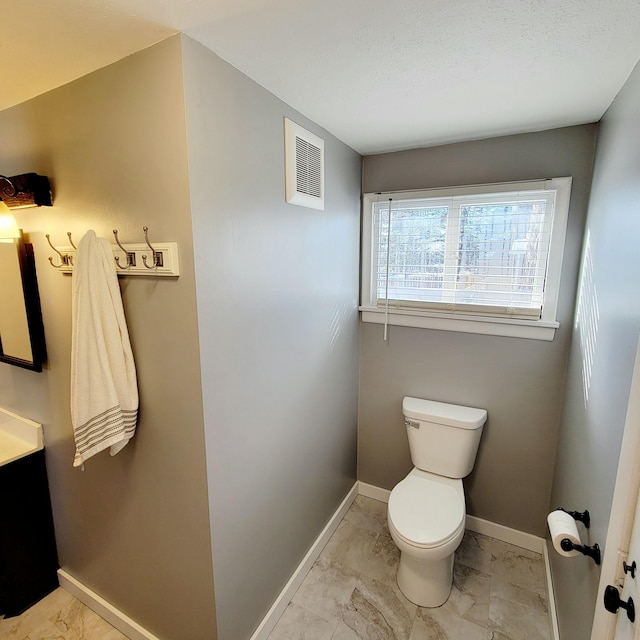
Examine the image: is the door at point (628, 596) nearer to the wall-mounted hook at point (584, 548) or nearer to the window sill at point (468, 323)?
the wall-mounted hook at point (584, 548)

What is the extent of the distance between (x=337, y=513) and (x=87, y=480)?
4.69ft

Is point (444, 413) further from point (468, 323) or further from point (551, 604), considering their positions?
point (551, 604)

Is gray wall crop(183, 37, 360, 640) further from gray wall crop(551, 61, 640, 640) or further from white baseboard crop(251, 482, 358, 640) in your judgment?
gray wall crop(551, 61, 640, 640)

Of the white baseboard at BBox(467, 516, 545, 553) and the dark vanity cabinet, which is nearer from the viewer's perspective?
the dark vanity cabinet

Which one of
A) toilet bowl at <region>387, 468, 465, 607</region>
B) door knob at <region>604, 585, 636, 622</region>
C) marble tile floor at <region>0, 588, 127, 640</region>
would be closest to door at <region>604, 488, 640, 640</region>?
Answer: door knob at <region>604, 585, 636, 622</region>

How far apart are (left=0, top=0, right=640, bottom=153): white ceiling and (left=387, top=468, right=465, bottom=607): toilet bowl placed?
73.4 inches

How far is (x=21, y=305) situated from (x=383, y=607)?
2.20 meters

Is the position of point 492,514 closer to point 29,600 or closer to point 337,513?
point 337,513

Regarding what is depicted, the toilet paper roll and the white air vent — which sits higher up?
the white air vent

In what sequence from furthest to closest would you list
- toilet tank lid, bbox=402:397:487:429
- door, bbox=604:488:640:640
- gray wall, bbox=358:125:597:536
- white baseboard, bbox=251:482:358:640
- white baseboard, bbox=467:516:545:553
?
white baseboard, bbox=467:516:545:553, toilet tank lid, bbox=402:397:487:429, gray wall, bbox=358:125:597:536, white baseboard, bbox=251:482:358:640, door, bbox=604:488:640:640

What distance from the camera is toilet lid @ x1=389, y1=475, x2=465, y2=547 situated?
164 cm

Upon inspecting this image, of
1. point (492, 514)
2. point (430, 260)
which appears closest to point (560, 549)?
point (492, 514)

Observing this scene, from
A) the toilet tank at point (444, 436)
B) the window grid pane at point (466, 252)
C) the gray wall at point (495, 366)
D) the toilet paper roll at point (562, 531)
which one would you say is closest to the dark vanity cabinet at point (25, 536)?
the gray wall at point (495, 366)

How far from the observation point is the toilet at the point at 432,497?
1.65 metres
